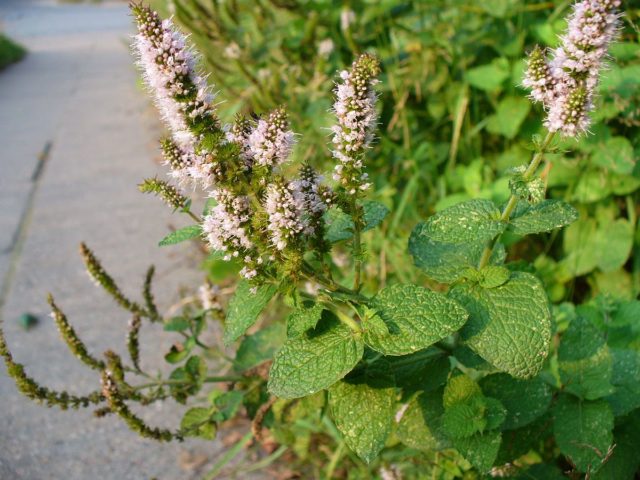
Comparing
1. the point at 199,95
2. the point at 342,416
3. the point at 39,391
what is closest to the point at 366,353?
the point at 342,416

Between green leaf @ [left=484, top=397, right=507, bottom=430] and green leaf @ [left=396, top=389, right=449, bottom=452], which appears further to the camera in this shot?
green leaf @ [left=396, top=389, right=449, bottom=452]

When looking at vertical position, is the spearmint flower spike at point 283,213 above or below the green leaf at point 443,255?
above

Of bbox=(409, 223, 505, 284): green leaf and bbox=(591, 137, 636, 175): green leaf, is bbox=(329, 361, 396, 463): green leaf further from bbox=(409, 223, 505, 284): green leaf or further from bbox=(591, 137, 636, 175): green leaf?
bbox=(591, 137, 636, 175): green leaf

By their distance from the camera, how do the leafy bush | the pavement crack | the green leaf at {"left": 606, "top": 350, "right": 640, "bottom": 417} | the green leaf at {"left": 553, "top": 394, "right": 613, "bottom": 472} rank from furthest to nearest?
the leafy bush < the pavement crack < the green leaf at {"left": 606, "top": 350, "right": 640, "bottom": 417} < the green leaf at {"left": 553, "top": 394, "right": 613, "bottom": 472}

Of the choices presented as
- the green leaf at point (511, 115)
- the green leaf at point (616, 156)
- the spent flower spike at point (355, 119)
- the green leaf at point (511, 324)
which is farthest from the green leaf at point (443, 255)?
the green leaf at point (511, 115)

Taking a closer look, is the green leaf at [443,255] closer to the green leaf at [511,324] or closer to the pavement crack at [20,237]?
the green leaf at [511,324]

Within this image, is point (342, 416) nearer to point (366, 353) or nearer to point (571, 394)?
point (366, 353)

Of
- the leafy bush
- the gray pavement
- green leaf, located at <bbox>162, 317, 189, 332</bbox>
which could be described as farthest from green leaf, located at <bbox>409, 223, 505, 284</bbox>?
the leafy bush
